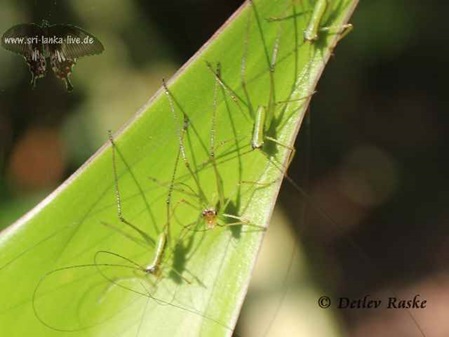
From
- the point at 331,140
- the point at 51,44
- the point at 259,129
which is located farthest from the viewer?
the point at 331,140

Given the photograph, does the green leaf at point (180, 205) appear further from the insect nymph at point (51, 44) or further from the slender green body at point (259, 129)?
the insect nymph at point (51, 44)

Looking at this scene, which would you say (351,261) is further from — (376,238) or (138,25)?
(138,25)

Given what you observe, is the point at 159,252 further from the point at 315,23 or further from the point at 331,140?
the point at 331,140

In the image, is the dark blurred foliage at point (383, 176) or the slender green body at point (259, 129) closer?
the slender green body at point (259, 129)

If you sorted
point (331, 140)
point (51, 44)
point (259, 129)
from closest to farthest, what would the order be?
point (259, 129)
point (51, 44)
point (331, 140)

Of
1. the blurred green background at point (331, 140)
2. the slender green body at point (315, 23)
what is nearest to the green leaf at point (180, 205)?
the slender green body at point (315, 23)

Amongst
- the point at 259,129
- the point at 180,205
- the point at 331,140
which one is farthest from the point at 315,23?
the point at 331,140

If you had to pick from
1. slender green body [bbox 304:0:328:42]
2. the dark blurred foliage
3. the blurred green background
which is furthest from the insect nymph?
slender green body [bbox 304:0:328:42]

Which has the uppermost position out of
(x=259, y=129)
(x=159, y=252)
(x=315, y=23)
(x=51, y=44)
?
(x=51, y=44)
